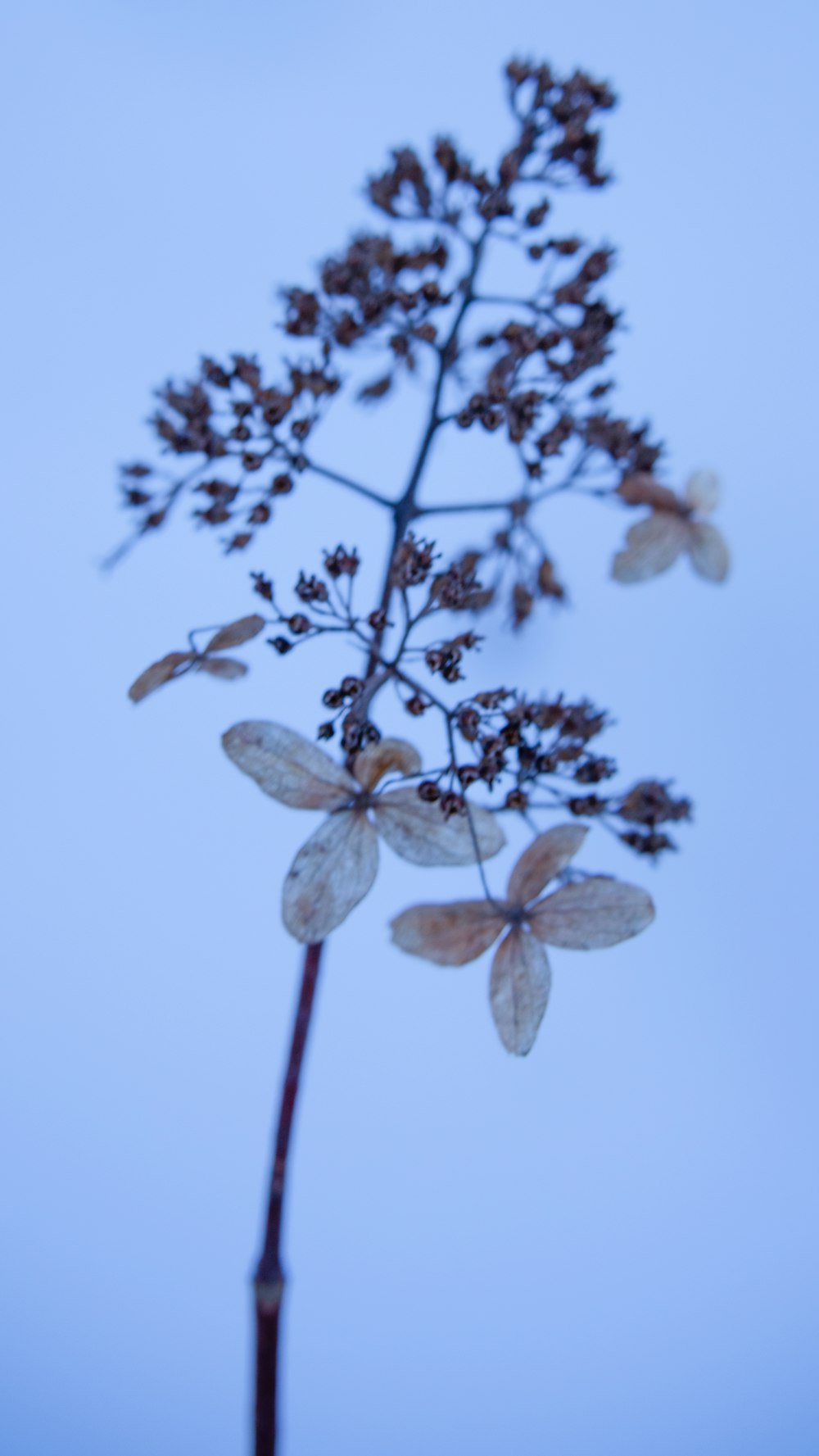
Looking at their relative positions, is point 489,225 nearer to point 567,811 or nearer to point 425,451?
point 425,451

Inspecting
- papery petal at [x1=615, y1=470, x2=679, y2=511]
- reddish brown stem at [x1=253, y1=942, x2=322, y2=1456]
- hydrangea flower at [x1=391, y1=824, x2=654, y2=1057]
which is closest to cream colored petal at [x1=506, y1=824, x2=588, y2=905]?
hydrangea flower at [x1=391, y1=824, x2=654, y2=1057]

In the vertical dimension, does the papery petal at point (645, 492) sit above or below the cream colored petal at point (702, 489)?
below

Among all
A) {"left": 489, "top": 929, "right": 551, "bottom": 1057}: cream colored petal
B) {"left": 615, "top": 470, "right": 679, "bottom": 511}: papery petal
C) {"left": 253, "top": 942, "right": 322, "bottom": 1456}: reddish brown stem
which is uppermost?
{"left": 615, "top": 470, "right": 679, "bottom": 511}: papery petal

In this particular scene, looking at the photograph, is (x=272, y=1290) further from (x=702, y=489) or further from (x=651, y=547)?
(x=702, y=489)

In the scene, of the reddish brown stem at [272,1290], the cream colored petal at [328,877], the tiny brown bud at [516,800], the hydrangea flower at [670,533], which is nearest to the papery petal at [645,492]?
the hydrangea flower at [670,533]

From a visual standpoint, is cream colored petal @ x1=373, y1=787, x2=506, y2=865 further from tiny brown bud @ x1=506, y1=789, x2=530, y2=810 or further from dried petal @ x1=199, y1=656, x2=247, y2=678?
dried petal @ x1=199, y1=656, x2=247, y2=678

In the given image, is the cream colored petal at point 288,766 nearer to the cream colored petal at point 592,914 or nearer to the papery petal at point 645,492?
the cream colored petal at point 592,914

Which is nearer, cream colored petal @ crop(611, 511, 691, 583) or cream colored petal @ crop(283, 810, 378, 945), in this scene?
cream colored petal @ crop(283, 810, 378, 945)
